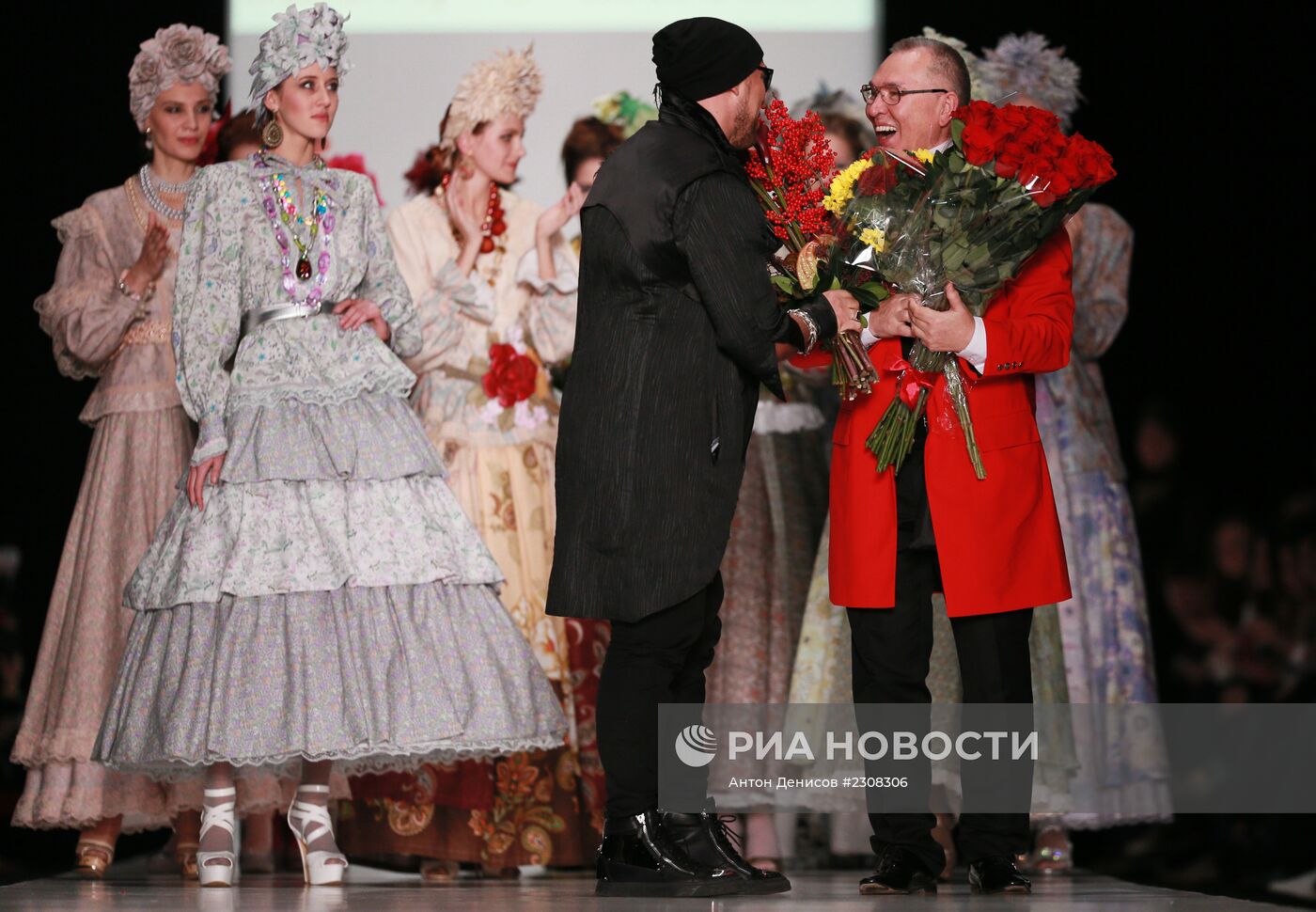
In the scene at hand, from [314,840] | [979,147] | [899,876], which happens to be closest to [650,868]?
[899,876]

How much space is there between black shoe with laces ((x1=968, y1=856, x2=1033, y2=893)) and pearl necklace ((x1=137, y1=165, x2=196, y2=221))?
9.43ft

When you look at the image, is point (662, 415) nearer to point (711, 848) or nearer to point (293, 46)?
point (711, 848)

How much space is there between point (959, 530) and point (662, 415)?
27.4 inches

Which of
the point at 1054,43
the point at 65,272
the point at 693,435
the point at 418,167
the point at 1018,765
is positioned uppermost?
the point at 1054,43

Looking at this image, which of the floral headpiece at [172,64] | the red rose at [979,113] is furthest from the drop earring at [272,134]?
the red rose at [979,113]

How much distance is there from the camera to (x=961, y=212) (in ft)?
11.5

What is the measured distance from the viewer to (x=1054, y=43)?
552 cm

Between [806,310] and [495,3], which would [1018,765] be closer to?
[806,310]

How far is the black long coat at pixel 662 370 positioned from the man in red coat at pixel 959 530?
1.20ft

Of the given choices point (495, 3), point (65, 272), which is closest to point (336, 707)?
point (65, 272)

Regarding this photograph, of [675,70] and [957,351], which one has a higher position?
[675,70]

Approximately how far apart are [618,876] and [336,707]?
2.81ft

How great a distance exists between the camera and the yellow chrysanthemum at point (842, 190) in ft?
11.8

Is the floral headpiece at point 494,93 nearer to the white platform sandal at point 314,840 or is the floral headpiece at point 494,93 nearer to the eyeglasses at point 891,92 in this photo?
the eyeglasses at point 891,92
